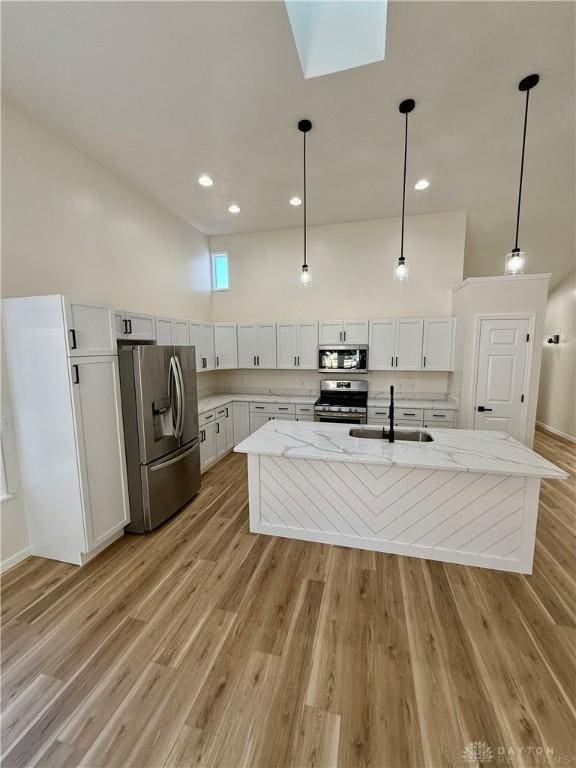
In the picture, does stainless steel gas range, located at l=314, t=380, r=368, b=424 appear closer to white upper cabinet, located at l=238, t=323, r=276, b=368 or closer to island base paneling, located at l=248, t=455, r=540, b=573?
white upper cabinet, located at l=238, t=323, r=276, b=368

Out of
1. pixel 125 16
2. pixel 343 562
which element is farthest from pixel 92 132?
pixel 343 562

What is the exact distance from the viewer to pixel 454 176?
12.0ft

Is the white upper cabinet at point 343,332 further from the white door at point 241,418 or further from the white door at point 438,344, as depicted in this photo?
the white door at point 241,418

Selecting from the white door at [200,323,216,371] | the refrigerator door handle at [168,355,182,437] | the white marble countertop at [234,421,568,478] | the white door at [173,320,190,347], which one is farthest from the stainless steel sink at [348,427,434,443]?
the white door at [200,323,216,371]

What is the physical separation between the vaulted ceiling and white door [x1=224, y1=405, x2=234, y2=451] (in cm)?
316

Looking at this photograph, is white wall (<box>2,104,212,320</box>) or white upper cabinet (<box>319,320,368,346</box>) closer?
white wall (<box>2,104,212,320</box>)

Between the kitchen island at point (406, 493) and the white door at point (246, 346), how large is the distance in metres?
2.62

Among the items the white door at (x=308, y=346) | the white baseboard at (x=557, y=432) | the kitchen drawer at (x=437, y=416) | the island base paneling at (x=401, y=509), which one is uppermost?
the white door at (x=308, y=346)

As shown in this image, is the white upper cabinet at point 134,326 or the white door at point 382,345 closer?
the white upper cabinet at point 134,326

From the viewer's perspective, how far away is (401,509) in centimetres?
255

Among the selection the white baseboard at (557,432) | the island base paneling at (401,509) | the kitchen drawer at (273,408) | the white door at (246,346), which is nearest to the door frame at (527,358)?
the island base paneling at (401,509)

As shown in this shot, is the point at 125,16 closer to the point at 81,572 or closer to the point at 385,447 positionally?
the point at 385,447

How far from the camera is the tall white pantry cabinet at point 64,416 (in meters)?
2.34

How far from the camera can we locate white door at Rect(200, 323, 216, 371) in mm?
4855
